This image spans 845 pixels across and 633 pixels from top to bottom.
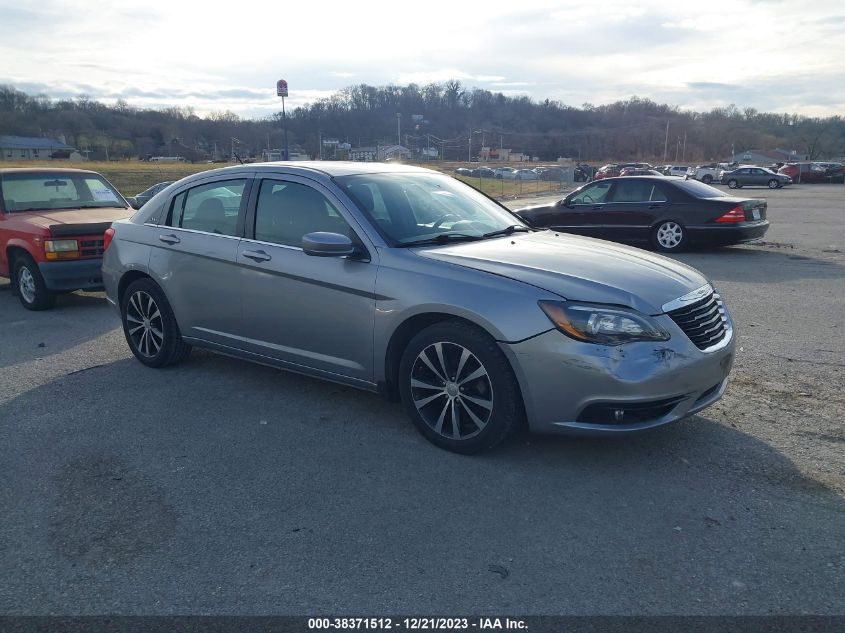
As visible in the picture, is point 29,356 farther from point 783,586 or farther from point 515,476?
point 783,586

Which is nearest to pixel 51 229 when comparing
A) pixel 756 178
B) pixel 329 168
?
pixel 329 168

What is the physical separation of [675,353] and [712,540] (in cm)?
101

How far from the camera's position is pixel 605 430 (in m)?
3.72

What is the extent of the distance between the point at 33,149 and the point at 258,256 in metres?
59.7

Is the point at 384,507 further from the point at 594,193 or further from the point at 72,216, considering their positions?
the point at 594,193

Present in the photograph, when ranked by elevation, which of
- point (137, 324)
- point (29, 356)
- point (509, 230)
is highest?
point (509, 230)

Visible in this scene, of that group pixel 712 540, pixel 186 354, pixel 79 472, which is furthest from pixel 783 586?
pixel 186 354

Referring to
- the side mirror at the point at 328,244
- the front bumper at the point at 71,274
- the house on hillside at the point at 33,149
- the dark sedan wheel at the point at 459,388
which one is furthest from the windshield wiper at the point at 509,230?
the house on hillside at the point at 33,149

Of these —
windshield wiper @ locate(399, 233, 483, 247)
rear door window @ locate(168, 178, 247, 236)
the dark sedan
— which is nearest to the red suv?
rear door window @ locate(168, 178, 247, 236)

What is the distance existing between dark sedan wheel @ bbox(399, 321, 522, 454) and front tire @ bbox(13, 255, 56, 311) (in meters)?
6.06

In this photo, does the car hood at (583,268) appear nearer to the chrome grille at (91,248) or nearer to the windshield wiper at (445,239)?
the windshield wiper at (445,239)

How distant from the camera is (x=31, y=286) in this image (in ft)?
28.1

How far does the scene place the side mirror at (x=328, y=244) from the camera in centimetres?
434

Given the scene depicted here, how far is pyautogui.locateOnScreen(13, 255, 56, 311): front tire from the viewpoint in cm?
838
